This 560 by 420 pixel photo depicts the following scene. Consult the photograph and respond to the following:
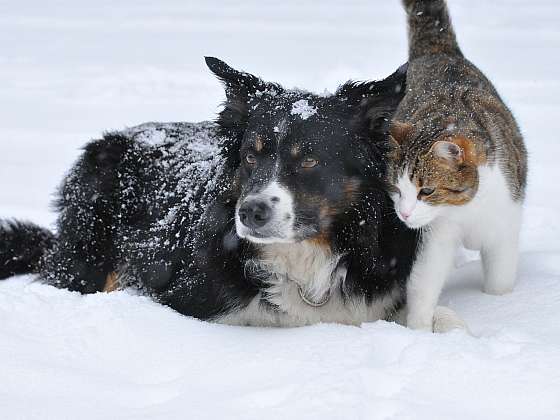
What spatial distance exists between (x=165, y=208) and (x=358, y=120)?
60.1 inches

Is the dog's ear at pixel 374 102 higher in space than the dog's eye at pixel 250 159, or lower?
higher

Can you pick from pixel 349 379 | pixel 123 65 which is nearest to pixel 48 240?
pixel 349 379

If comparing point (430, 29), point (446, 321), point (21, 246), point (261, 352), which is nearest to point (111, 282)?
point (21, 246)

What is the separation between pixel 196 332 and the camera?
11.6 ft

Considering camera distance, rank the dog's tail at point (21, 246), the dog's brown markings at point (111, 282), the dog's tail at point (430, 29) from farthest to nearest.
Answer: the dog's tail at point (430, 29) → the dog's tail at point (21, 246) → the dog's brown markings at point (111, 282)

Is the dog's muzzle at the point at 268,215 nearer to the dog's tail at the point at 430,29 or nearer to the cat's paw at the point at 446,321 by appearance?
the cat's paw at the point at 446,321

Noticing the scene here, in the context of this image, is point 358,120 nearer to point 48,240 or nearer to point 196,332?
point 196,332

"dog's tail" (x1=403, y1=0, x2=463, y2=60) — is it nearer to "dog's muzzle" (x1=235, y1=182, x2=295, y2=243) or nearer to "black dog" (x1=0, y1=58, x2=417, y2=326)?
"black dog" (x1=0, y1=58, x2=417, y2=326)

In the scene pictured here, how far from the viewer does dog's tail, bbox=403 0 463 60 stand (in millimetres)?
5617

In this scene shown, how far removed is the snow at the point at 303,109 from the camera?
12.7ft

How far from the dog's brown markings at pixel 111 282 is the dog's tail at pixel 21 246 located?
73cm

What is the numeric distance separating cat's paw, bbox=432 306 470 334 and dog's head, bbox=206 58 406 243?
0.71m

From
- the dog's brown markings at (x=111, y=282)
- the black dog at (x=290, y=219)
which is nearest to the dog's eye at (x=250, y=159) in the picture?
the black dog at (x=290, y=219)

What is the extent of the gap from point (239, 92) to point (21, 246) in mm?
2401
